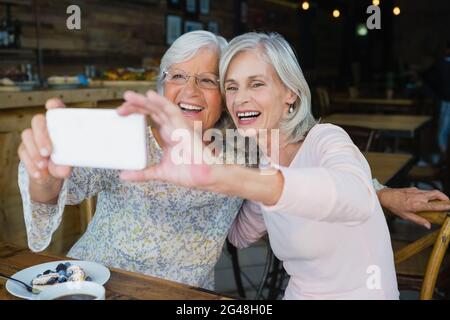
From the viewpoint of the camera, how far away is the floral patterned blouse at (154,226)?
1.44 metres

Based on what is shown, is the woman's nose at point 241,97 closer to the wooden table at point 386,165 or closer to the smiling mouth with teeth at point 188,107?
the smiling mouth with teeth at point 188,107

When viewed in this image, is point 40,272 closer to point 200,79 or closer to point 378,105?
point 200,79

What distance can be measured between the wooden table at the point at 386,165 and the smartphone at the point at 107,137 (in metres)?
1.85

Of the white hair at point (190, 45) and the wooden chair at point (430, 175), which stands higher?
the white hair at point (190, 45)

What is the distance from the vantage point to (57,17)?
4.79 metres

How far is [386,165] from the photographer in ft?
9.18

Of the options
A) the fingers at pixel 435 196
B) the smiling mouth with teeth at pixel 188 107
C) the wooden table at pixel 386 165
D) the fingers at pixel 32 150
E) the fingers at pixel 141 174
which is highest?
the smiling mouth with teeth at pixel 188 107

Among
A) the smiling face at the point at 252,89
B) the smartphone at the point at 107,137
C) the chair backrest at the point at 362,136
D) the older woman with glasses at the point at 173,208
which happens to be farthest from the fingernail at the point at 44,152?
the chair backrest at the point at 362,136

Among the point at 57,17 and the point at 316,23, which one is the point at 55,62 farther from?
the point at 316,23

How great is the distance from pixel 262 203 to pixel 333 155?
0.30 metres

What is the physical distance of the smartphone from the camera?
31.2 inches

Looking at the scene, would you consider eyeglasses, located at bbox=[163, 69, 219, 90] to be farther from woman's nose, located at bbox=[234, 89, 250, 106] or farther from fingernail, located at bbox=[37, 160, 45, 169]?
fingernail, located at bbox=[37, 160, 45, 169]

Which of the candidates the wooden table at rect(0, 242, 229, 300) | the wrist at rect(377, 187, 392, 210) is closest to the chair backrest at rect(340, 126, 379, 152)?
the wrist at rect(377, 187, 392, 210)

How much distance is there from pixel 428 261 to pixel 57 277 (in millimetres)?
968
